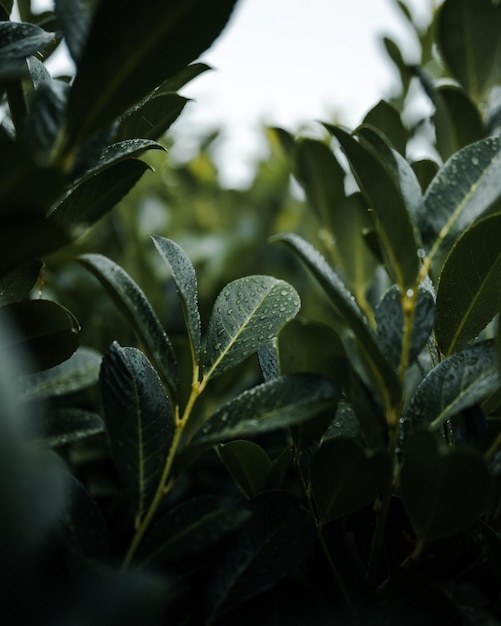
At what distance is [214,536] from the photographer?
405mm

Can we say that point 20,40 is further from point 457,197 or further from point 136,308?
point 457,197

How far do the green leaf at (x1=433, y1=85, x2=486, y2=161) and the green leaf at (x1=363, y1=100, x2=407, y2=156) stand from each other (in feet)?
0.19

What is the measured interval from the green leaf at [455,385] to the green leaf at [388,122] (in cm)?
34

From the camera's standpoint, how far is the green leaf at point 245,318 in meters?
0.48

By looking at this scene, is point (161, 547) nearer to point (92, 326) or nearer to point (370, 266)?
point (370, 266)

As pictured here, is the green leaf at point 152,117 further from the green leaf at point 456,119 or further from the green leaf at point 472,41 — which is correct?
the green leaf at point 472,41

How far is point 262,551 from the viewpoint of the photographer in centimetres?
42

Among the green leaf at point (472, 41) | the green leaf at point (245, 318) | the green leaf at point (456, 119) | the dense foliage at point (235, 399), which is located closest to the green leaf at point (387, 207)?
the dense foliage at point (235, 399)

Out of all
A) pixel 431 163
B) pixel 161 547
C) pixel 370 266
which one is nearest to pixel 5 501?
pixel 161 547

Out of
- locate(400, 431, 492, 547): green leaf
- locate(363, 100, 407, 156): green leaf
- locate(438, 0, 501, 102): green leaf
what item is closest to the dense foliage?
locate(400, 431, 492, 547): green leaf

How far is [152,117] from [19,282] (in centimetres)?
16

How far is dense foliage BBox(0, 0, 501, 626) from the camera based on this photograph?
343 mm

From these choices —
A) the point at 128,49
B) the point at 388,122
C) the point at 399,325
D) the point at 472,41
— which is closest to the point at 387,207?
the point at 399,325

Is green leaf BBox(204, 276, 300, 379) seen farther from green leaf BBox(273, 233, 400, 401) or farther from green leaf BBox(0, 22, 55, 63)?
green leaf BBox(0, 22, 55, 63)
